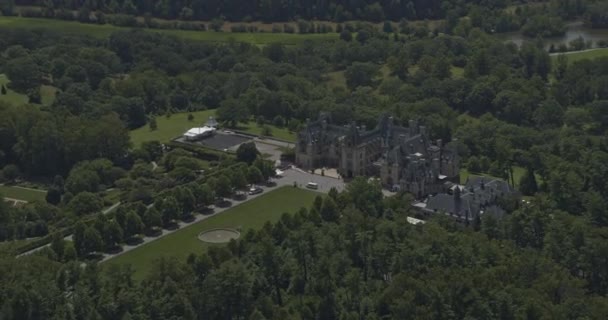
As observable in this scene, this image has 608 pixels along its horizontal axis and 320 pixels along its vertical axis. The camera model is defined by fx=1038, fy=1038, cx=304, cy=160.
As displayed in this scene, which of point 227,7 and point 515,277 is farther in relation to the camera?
point 227,7

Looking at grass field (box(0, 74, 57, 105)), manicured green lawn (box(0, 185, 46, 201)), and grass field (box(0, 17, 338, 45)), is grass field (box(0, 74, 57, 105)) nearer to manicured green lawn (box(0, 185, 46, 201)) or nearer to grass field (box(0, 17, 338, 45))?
manicured green lawn (box(0, 185, 46, 201))

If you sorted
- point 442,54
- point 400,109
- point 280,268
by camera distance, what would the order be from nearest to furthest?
point 280,268 < point 400,109 < point 442,54

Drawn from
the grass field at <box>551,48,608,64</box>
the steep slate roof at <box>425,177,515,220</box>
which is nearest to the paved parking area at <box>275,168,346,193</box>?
the steep slate roof at <box>425,177,515,220</box>

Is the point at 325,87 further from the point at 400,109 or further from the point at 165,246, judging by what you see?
the point at 165,246

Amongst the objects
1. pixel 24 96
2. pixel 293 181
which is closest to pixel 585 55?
pixel 293 181

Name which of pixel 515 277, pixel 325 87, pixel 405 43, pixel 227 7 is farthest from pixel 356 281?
pixel 227 7

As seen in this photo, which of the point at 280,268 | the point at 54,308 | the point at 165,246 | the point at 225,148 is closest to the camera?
the point at 54,308
